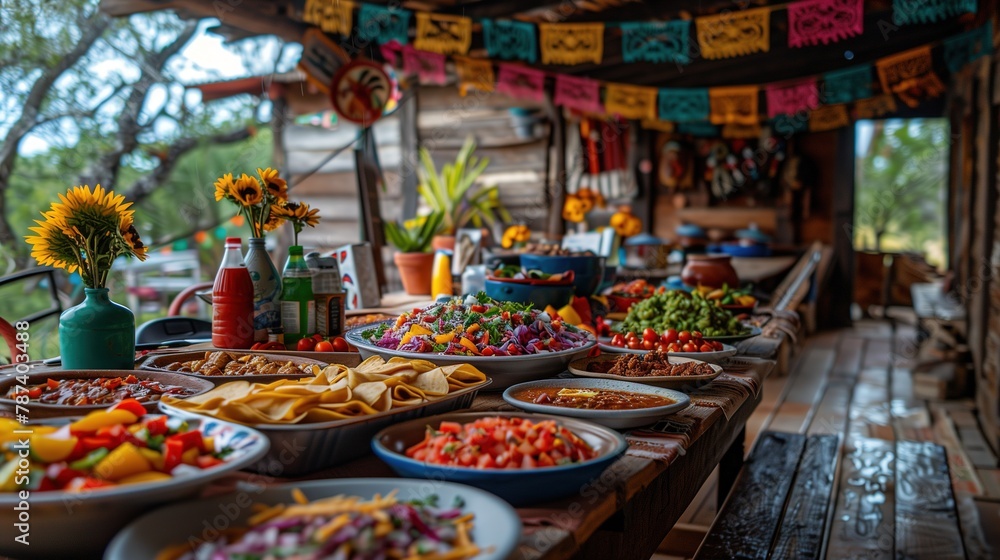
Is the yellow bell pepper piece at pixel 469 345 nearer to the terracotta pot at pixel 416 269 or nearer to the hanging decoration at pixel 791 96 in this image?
the terracotta pot at pixel 416 269

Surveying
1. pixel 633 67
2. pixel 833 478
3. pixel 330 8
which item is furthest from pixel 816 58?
pixel 833 478

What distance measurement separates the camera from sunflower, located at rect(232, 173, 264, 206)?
2.21 meters

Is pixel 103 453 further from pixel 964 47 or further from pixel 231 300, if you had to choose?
pixel 964 47

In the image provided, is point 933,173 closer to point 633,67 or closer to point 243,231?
point 633,67

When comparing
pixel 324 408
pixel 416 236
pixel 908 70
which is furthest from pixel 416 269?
pixel 908 70

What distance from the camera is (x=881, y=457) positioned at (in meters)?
4.06

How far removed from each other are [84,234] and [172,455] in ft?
2.84

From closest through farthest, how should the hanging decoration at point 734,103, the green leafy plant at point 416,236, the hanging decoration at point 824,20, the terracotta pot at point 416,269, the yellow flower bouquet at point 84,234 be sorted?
the yellow flower bouquet at point 84,234 < the terracotta pot at point 416,269 < the green leafy plant at point 416,236 < the hanging decoration at point 824,20 < the hanging decoration at point 734,103

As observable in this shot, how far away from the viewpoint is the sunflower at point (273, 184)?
7.50 ft

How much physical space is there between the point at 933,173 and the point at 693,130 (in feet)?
41.0

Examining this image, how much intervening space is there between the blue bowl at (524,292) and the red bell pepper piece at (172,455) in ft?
5.55

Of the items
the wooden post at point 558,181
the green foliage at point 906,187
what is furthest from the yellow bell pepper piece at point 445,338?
the green foliage at point 906,187

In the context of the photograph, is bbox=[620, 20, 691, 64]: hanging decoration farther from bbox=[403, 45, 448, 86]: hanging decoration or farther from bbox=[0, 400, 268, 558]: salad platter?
bbox=[0, 400, 268, 558]: salad platter

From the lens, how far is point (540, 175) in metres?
8.33
